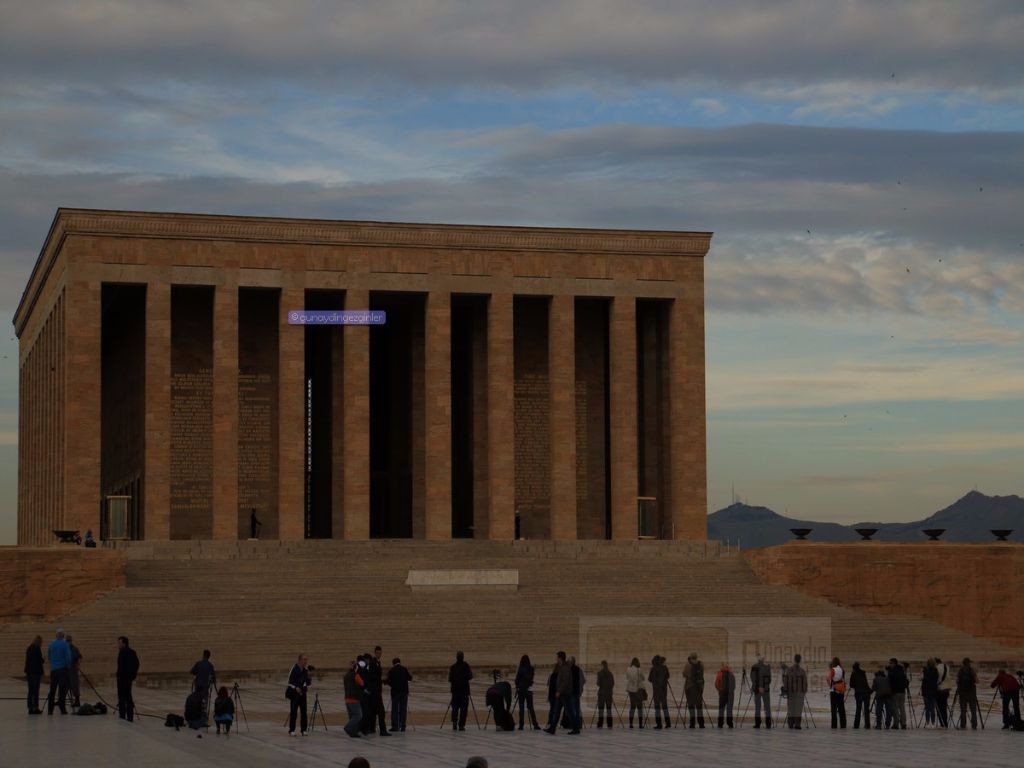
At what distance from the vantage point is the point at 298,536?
53.0 meters

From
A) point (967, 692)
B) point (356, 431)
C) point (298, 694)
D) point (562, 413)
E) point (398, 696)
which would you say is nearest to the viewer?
point (298, 694)

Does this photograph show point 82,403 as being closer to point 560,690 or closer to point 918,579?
point 918,579

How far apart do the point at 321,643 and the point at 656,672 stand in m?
13.4

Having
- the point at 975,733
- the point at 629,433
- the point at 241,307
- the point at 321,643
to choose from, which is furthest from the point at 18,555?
the point at 975,733

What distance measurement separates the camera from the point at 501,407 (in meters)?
55.1

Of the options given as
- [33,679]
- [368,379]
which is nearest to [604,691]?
[33,679]

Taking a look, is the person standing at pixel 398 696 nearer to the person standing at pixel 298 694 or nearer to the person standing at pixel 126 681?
the person standing at pixel 298 694

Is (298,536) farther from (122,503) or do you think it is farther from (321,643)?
(321,643)

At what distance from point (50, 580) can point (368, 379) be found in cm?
1413

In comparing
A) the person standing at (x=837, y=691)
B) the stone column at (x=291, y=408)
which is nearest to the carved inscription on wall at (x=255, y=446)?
the stone column at (x=291, y=408)

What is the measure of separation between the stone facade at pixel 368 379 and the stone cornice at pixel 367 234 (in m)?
0.06

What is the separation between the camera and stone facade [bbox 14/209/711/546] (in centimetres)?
5253

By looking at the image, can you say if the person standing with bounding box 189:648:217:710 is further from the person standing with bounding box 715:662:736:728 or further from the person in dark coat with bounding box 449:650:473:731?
the person standing with bounding box 715:662:736:728

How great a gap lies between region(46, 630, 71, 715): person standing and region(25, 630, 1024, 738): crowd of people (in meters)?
0.02
